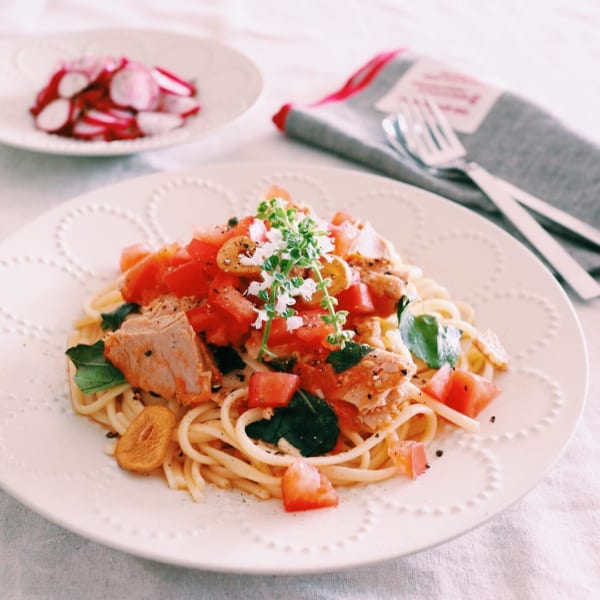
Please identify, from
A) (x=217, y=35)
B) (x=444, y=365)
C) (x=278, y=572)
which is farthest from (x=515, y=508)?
(x=217, y=35)

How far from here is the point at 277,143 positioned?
6266 millimetres

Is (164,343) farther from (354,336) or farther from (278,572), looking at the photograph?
(278,572)

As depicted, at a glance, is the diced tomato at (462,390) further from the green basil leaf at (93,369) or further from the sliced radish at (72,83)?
the sliced radish at (72,83)

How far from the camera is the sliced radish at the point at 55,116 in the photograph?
5.75m

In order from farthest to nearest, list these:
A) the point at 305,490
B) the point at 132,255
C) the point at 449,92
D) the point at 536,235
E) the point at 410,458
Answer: the point at 449,92
the point at 536,235
the point at 132,255
the point at 410,458
the point at 305,490

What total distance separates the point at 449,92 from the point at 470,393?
3405 millimetres

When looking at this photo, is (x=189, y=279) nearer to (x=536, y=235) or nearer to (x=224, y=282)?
(x=224, y=282)

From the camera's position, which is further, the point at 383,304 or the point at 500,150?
the point at 500,150

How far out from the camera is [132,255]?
457 cm

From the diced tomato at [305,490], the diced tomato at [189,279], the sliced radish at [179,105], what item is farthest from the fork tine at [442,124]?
the diced tomato at [305,490]

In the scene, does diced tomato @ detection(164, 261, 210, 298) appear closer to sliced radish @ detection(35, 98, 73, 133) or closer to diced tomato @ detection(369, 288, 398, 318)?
diced tomato @ detection(369, 288, 398, 318)

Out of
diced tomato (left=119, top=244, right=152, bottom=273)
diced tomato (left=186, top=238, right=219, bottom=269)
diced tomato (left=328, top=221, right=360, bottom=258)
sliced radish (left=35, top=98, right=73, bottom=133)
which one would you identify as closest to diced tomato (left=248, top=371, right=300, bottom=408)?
diced tomato (left=186, top=238, right=219, bottom=269)

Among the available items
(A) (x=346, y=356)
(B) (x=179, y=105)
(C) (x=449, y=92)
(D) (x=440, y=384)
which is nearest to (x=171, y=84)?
(B) (x=179, y=105)

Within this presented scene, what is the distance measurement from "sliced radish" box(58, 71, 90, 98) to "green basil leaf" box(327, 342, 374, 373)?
3.28 m
